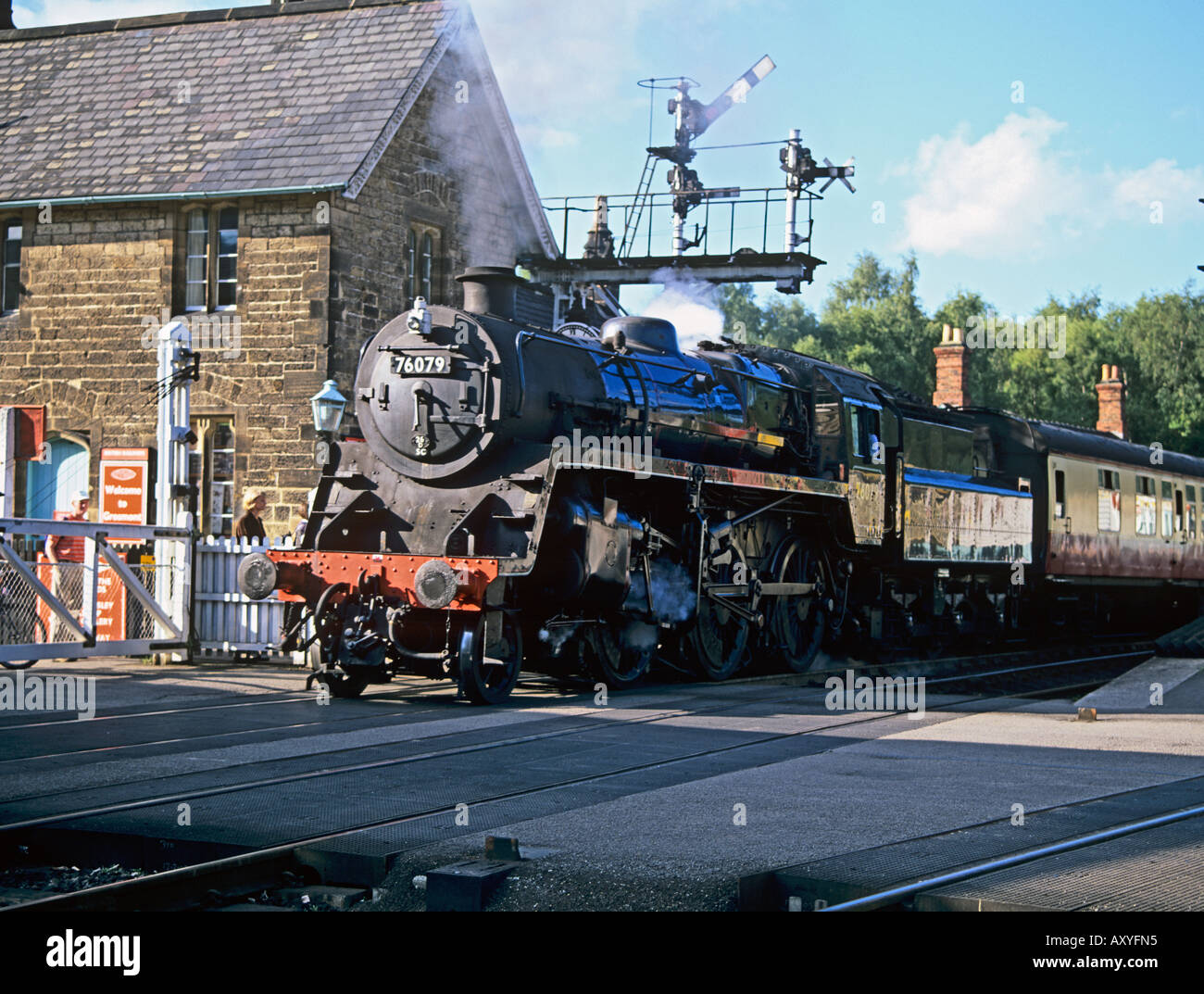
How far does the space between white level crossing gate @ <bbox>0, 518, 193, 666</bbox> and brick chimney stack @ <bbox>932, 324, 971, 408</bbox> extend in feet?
67.4

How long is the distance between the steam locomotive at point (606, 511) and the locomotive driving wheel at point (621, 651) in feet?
0.08

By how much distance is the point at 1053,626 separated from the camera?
22.2 meters

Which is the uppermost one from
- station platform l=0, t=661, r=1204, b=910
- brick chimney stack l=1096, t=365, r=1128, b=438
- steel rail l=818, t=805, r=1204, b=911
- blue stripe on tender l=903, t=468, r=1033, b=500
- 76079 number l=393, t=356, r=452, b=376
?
brick chimney stack l=1096, t=365, r=1128, b=438

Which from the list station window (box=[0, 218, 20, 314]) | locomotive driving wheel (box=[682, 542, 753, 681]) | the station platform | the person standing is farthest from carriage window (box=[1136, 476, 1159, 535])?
station window (box=[0, 218, 20, 314])

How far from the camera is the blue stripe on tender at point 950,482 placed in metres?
16.8

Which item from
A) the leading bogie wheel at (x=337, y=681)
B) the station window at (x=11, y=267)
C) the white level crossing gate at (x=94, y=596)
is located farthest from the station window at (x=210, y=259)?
the leading bogie wheel at (x=337, y=681)

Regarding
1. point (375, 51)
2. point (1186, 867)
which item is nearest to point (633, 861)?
point (1186, 867)

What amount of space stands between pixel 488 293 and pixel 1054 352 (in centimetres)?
5103

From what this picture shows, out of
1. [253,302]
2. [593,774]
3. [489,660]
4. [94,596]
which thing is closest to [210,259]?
[253,302]

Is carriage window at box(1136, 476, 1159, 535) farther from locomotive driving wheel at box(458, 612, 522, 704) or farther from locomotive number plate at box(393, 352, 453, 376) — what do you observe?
locomotive number plate at box(393, 352, 453, 376)

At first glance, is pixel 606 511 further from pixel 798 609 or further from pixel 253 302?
pixel 253 302

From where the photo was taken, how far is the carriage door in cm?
1529
